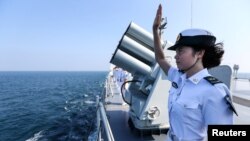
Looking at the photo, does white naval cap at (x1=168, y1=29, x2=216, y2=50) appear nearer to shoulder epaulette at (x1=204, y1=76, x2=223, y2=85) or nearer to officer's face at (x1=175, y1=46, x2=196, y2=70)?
officer's face at (x1=175, y1=46, x2=196, y2=70)

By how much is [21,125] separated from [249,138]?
15698mm

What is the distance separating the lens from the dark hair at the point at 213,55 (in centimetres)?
166

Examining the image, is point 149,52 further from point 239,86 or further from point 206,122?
point 239,86

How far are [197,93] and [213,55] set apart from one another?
378 millimetres

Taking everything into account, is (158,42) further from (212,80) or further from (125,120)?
(125,120)

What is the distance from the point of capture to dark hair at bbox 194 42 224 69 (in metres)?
1.66

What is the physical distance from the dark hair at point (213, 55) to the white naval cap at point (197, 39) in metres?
0.05

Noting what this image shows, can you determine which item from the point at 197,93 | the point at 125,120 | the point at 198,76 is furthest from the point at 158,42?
the point at 125,120

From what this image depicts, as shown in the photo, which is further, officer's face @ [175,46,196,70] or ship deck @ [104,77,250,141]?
ship deck @ [104,77,250,141]

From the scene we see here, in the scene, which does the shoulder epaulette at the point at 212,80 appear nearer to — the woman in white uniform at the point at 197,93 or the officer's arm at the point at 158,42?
the woman in white uniform at the point at 197,93

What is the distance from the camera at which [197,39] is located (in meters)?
1.56

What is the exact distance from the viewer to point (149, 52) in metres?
5.07

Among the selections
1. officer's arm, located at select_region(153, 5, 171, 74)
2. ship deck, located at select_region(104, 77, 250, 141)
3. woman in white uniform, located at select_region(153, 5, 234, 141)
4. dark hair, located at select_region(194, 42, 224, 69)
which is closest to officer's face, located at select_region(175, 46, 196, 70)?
woman in white uniform, located at select_region(153, 5, 234, 141)

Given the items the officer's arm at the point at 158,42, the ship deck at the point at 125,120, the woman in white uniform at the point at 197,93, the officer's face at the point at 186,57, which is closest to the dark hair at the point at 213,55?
the woman in white uniform at the point at 197,93
